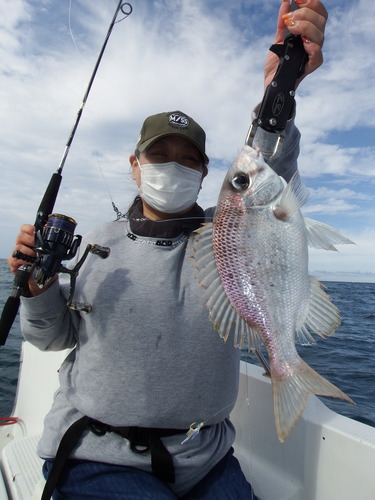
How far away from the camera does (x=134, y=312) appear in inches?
78.4

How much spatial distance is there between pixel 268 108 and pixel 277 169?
0.56m

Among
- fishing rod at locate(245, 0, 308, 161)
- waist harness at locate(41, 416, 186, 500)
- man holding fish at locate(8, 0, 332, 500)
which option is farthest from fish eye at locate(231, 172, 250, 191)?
waist harness at locate(41, 416, 186, 500)

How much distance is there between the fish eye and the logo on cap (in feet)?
2.38

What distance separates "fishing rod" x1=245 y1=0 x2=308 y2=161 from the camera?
1.70 meters

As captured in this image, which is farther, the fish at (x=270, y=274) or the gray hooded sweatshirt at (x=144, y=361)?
the gray hooded sweatshirt at (x=144, y=361)

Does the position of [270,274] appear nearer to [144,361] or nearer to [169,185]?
[144,361]

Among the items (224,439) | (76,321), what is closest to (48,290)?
(76,321)

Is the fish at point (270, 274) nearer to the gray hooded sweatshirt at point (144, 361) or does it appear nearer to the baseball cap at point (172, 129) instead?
the gray hooded sweatshirt at point (144, 361)

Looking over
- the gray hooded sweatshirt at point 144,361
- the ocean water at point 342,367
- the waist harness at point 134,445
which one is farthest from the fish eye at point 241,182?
the ocean water at point 342,367

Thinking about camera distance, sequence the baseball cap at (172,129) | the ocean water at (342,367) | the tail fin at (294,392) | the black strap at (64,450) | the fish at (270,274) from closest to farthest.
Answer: the tail fin at (294,392) < the fish at (270,274) < the black strap at (64,450) < the baseball cap at (172,129) < the ocean water at (342,367)

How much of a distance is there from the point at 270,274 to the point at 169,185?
1.01 meters

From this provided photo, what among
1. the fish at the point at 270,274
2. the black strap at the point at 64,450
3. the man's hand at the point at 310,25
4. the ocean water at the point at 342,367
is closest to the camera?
the fish at the point at 270,274

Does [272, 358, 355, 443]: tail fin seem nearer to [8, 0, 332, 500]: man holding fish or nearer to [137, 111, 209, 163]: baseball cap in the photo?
[8, 0, 332, 500]: man holding fish

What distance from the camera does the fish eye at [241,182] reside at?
1.69m
